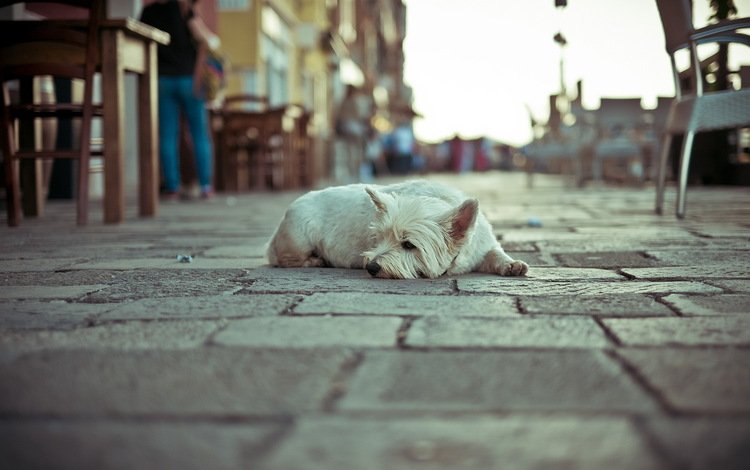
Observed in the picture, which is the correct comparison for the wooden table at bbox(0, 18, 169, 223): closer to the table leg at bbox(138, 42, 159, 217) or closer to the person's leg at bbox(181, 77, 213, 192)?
the table leg at bbox(138, 42, 159, 217)

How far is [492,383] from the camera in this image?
65.4 inches

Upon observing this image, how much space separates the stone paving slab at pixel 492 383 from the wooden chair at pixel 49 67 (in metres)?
4.40

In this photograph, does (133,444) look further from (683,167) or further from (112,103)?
(683,167)

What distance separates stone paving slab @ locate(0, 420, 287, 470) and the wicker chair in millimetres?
4635

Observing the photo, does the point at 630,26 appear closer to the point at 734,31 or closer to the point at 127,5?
the point at 734,31

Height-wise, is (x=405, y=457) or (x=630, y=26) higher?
(x=630, y=26)

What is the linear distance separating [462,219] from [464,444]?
213 cm

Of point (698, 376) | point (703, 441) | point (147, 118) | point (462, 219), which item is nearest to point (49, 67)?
point (147, 118)

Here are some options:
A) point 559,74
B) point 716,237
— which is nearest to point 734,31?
point 716,237

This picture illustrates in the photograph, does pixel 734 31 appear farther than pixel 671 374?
Yes

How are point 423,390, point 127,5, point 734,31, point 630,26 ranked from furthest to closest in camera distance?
point 127,5
point 630,26
point 734,31
point 423,390

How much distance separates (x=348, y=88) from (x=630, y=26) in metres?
21.0

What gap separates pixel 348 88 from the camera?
94.6ft

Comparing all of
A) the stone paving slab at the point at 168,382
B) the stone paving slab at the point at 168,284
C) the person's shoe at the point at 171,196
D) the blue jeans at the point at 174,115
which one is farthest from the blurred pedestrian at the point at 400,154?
the stone paving slab at the point at 168,382
